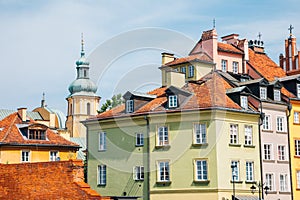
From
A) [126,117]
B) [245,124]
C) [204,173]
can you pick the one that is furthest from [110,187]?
[245,124]

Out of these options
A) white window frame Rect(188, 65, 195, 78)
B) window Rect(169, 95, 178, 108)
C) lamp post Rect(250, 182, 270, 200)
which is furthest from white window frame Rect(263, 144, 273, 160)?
white window frame Rect(188, 65, 195, 78)

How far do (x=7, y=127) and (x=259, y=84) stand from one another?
82.2 feet

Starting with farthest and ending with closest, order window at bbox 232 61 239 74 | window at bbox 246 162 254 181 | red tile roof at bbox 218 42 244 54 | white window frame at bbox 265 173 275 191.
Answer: window at bbox 232 61 239 74 → red tile roof at bbox 218 42 244 54 → white window frame at bbox 265 173 275 191 → window at bbox 246 162 254 181

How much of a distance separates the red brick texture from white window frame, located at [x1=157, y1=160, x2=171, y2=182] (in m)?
22.5

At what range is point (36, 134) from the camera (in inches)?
2306

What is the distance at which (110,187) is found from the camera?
159 ft

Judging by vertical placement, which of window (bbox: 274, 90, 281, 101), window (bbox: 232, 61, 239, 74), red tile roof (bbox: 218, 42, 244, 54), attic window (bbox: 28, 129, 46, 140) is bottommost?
attic window (bbox: 28, 129, 46, 140)

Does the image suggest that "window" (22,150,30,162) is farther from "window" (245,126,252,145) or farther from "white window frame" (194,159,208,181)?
"window" (245,126,252,145)

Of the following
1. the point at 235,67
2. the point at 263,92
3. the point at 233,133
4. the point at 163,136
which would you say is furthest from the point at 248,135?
the point at 235,67

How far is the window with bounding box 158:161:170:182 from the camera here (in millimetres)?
44906

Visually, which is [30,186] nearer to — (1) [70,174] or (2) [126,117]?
(1) [70,174]

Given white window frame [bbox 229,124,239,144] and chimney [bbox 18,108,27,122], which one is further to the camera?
chimney [bbox 18,108,27,122]

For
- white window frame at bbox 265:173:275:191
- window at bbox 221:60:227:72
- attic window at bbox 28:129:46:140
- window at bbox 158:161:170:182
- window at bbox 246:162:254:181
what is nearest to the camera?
window at bbox 158:161:170:182

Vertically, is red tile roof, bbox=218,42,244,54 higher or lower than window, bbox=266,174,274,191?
higher
